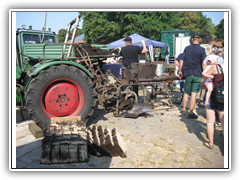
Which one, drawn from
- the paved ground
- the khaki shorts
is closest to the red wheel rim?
the paved ground

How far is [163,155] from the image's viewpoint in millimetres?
3082

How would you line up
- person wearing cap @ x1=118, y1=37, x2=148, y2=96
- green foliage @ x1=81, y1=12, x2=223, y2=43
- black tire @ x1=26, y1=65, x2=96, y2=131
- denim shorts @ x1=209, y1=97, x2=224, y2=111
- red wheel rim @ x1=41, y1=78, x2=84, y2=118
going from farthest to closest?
green foliage @ x1=81, y1=12, x2=223, y2=43 → person wearing cap @ x1=118, y1=37, x2=148, y2=96 → red wheel rim @ x1=41, y1=78, x2=84, y2=118 → black tire @ x1=26, y1=65, x2=96, y2=131 → denim shorts @ x1=209, y1=97, x2=224, y2=111

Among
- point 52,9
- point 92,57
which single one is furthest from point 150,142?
point 92,57

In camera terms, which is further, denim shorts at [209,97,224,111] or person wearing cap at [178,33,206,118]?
person wearing cap at [178,33,206,118]

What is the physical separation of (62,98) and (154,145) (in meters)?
2.02

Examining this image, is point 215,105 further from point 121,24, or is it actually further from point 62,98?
point 121,24

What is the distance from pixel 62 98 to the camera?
13.0ft

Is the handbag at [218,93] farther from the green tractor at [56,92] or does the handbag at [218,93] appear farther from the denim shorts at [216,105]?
the green tractor at [56,92]

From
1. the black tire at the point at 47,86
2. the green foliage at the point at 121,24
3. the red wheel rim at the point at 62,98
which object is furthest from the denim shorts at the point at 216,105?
the green foliage at the point at 121,24

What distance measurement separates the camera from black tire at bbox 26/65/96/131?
12.1 feet

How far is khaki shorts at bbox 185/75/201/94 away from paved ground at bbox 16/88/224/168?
28.1 inches

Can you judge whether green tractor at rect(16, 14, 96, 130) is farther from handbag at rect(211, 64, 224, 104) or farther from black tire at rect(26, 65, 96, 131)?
handbag at rect(211, 64, 224, 104)

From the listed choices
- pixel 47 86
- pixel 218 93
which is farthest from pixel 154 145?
pixel 47 86

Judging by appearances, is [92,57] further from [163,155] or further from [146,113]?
[163,155]
